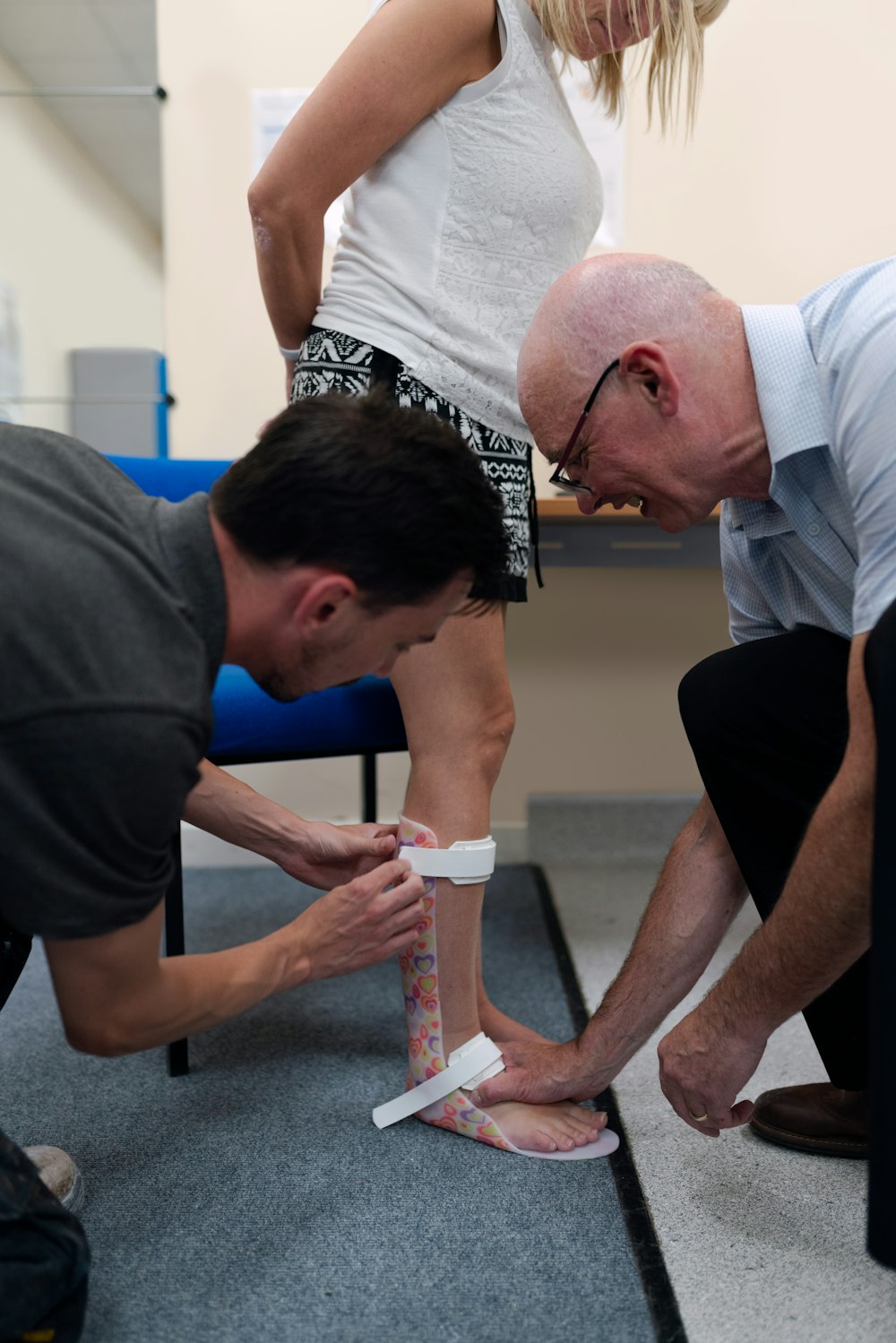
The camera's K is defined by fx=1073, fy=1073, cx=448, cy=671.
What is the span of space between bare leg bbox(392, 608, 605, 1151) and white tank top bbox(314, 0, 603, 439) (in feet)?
0.87

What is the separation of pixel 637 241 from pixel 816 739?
4.59 feet

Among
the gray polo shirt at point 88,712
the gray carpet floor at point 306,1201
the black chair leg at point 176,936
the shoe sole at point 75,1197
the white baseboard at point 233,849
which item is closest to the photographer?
the gray polo shirt at point 88,712

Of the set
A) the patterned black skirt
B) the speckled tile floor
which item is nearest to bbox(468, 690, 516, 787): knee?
the patterned black skirt

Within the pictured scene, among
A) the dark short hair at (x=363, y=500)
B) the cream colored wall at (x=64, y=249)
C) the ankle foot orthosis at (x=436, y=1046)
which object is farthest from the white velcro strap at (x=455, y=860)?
the cream colored wall at (x=64, y=249)

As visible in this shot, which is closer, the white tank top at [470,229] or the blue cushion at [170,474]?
the white tank top at [470,229]

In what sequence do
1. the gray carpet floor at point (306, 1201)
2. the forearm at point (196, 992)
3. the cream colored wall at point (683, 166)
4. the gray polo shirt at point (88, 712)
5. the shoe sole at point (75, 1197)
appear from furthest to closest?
the cream colored wall at point (683, 166) < the shoe sole at point (75, 1197) < the gray carpet floor at point (306, 1201) < the forearm at point (196, 992) < the gray polo shirt at point (88, 712)

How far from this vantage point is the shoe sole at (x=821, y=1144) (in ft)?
3.76

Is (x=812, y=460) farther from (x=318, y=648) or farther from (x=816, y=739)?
(x=318, y=648)

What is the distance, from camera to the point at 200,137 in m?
2.12

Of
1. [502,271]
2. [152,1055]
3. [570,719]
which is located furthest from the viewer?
[570,719]

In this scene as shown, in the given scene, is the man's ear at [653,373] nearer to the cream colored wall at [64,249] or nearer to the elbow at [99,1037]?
the elbow at [99,1037]

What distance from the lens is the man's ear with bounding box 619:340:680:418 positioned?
95 cm

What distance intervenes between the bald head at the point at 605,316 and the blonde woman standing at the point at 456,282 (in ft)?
0.60

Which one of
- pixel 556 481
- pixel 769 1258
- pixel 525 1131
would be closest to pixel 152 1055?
pixel 525 1131
